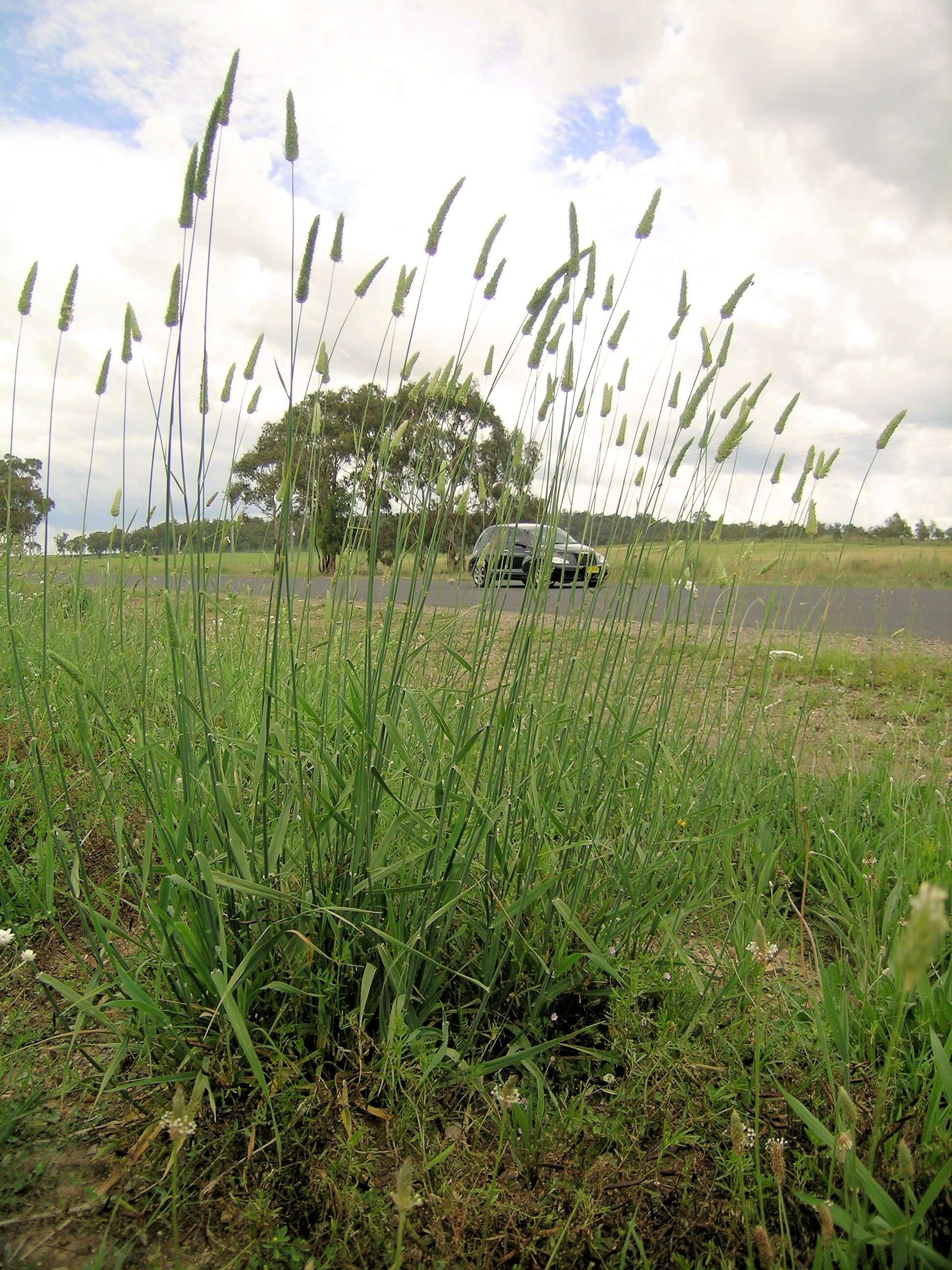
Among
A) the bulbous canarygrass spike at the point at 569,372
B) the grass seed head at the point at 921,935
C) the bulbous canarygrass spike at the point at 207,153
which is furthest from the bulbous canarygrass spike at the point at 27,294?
the grass seed head at the point at 921,935

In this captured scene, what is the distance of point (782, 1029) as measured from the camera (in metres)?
1.20

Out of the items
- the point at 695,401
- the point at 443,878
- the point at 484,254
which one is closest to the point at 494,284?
the point at 484,254

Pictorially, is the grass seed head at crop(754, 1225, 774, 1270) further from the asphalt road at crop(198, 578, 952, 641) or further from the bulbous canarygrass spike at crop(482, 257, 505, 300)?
the bulbous canarygrass spike at crop(482, 257, 505, 300)

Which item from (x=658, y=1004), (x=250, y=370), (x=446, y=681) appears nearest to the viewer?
(x=658, y=1004)

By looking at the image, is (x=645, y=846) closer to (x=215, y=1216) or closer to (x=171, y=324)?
(x=215, y=1216)

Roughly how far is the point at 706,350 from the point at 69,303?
4.19ft

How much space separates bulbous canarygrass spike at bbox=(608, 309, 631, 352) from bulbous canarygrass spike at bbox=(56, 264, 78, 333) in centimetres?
102

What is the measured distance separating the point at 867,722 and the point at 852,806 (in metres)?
1.57

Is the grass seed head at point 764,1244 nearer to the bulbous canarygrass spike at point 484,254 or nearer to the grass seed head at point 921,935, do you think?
the grass seed head at point 921,935

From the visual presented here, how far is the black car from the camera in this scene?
1.49 m

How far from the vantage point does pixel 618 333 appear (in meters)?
1.59

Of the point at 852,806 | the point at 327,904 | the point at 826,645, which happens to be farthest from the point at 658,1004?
the point at 826,645

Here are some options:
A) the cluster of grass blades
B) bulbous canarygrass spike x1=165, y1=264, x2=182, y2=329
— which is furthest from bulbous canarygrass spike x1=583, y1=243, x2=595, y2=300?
bulbous canarygrass spike x1=165, y1=264, x2=182, y2=329

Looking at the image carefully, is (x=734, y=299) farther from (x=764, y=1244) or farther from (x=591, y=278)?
(x=764, y=1244)
